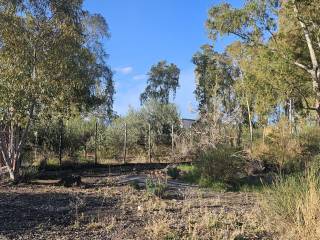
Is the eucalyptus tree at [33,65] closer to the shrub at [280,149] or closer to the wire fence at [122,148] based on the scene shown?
the wire fence at [122,148]

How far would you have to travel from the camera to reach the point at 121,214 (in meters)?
8.10

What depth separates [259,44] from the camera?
52.3ft

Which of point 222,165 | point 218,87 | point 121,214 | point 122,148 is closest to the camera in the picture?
point 121,214

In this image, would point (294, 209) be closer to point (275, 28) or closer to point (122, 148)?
point (275, 28)

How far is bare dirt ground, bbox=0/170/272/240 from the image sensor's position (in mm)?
6602

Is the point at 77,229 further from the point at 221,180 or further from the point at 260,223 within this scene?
the point at 221,180

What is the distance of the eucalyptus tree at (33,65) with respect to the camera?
12172 mm

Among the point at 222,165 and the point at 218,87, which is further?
the point at 218,87

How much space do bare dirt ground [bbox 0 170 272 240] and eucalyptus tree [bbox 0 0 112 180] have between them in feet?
5.81

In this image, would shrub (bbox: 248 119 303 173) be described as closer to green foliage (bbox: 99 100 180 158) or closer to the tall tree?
green foliage (bbox: 99 100 180 158)

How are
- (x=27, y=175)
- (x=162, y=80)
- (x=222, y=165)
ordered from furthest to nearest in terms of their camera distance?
(x=162, y=80) < (x=27, y=175) < (x=222, y=165)

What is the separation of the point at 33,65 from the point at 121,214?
5.97 meters

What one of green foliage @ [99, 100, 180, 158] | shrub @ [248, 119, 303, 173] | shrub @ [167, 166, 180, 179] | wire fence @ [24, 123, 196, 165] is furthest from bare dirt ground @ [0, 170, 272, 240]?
green foliage @ [99, 100, 180, 158]

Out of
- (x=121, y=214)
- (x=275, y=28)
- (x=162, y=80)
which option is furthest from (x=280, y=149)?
(x=162, y=80)
